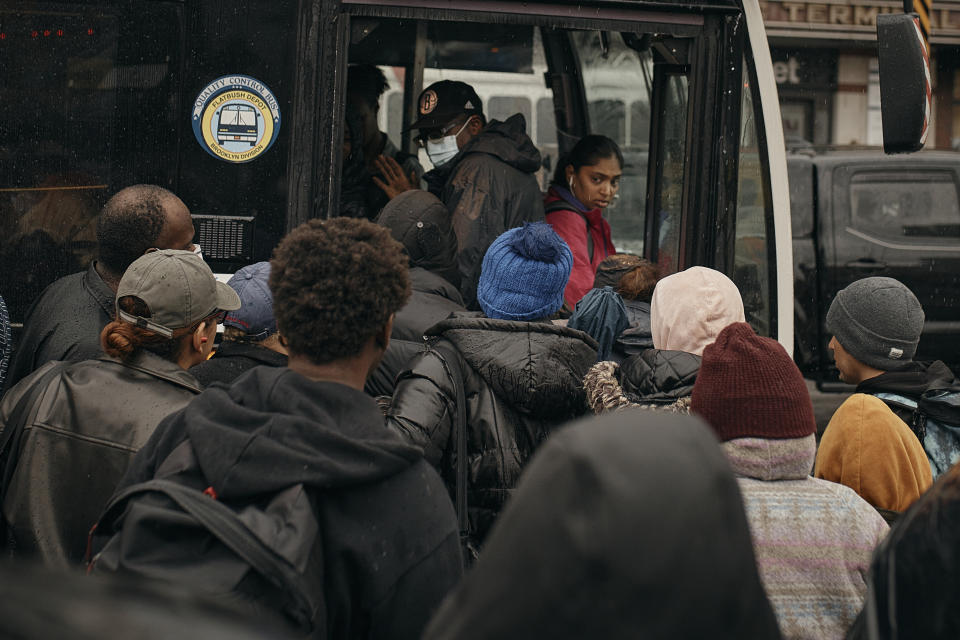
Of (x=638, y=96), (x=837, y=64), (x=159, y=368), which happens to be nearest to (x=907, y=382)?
(x=159, y=368)

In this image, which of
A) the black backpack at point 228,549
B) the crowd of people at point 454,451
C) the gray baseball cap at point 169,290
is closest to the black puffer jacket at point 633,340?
the crowd of people at point 454,451

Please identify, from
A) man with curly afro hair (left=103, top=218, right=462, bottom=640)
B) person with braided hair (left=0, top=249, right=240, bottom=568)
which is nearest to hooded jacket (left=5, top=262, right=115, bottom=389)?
person with braided hair (left=0, top=249, right=240, bottom=568)

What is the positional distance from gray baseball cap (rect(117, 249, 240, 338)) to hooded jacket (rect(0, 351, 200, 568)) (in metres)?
0.17

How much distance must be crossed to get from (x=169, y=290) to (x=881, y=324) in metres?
2.02

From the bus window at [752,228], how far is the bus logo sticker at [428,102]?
1.51 m

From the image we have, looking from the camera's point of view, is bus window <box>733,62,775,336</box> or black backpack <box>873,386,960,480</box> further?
bus window <box>733,62,775,336</box>

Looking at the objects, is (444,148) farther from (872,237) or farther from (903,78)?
(872,237)

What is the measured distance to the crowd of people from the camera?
40.5 inches

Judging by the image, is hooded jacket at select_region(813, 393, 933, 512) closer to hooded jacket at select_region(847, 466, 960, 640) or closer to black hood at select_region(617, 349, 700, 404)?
black hood at select_region(617, 349, 700, 404)

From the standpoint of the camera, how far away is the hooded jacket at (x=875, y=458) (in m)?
2.71

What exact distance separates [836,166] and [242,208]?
6365mm

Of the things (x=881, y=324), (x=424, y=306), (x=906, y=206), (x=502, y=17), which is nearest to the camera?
(x=881, y=324)

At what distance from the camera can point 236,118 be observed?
12.8 ft

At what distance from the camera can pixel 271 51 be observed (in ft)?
12.7
